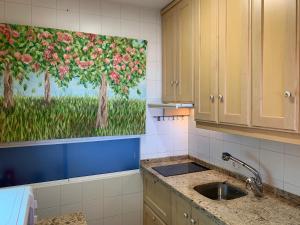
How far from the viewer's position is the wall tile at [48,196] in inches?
74.0

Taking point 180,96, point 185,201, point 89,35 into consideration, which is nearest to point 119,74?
point 89,35

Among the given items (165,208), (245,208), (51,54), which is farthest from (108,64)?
(245,208)

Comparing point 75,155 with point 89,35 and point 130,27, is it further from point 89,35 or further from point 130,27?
point 130,27

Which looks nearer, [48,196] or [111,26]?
[48,196]

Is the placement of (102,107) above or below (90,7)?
below

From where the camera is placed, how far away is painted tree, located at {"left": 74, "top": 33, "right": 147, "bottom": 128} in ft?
6.44

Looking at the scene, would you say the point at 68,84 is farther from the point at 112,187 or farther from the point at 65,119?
the point at 112,187

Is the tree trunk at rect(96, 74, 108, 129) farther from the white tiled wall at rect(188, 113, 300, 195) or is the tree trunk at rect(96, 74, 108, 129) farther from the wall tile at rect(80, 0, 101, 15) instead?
the white tiled wall at rect(188, 113, 300, 195)

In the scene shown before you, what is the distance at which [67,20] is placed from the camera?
6.35ft


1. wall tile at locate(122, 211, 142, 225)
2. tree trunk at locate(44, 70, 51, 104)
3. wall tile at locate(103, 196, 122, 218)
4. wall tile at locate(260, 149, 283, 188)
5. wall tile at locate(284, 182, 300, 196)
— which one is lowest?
wall tile at locate(122, 211, 142, 225)

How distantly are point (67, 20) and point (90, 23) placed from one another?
0.61 feet

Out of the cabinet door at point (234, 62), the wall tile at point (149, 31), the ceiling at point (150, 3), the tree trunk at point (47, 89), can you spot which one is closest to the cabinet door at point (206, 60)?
the cabinet door at point (234, 62)

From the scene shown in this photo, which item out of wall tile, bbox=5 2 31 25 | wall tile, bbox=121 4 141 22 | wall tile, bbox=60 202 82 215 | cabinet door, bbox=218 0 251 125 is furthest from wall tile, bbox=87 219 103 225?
wall tile, bbox=121 4 141 22

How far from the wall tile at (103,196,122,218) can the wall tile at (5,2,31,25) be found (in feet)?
5.28
